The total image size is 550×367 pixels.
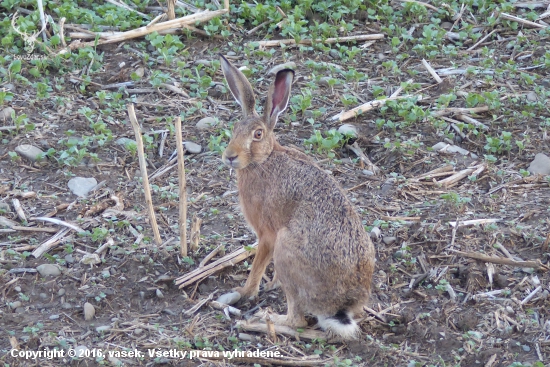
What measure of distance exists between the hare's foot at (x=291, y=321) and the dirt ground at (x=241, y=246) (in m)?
0.16

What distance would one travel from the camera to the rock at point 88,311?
5496 millimetres

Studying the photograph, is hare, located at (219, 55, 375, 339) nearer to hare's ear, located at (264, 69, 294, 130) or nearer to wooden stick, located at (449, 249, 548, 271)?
hare's ear, located at (264, 69, 294, 130)

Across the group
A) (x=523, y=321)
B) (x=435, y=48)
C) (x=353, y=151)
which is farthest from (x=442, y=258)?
(x=435, y=48)

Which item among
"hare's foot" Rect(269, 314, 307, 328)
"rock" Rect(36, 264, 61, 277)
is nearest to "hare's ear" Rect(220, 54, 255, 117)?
"hare's foot" Rect(269, 314, 307, 328)

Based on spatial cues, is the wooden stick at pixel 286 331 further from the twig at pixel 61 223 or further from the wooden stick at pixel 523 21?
the wooden stick at pixel 523 21

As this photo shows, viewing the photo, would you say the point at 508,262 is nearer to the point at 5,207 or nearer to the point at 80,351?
the point at 80,351

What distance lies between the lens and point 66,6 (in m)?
8.90

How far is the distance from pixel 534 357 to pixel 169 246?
2801 mm

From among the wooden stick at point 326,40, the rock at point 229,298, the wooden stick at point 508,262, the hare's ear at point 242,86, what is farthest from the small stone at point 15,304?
the wooden stick at point 326,40

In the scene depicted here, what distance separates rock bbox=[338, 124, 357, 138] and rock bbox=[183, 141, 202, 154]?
53.3 inches

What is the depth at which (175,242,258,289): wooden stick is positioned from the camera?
584cm

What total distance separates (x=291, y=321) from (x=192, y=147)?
2.53 m

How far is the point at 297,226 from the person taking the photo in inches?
218

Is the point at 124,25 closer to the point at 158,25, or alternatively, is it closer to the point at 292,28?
the point at 158,25
